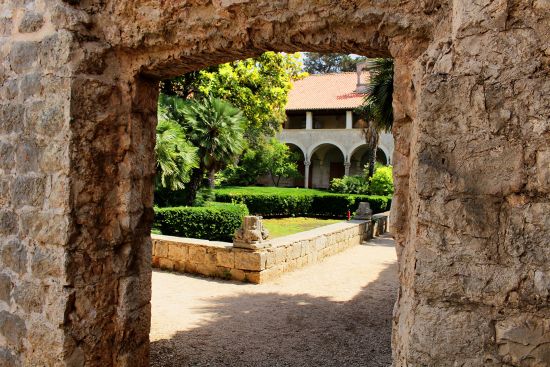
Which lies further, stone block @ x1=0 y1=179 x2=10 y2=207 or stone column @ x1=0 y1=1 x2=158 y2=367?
stone block @ x1=0 y1=179 x2=10 y2=207

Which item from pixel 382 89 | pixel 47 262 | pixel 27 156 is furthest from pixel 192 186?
pixel 47 262

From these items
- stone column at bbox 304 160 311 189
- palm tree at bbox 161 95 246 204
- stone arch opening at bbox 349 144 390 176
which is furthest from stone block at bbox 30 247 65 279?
stone arch opening at bbox 349 144 390 176

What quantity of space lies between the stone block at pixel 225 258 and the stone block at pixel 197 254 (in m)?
0.27

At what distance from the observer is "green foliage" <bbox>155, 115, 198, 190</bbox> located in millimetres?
9961

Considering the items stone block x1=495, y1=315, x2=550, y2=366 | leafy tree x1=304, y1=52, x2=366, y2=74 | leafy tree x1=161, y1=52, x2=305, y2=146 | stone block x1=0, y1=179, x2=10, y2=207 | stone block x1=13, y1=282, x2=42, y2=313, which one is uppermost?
leafy tree x1=304, y1=52, x2=366, y2=74

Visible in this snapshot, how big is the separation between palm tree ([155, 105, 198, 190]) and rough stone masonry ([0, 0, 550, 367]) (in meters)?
7.00

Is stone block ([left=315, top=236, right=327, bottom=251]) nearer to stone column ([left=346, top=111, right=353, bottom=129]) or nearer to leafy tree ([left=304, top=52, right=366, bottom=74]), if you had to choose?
stone column ([left=346, top=111, right=353, bottom=129])

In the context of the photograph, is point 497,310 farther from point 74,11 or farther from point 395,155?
point 74,11

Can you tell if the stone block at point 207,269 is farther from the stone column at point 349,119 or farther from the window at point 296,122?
the window at point 296,122

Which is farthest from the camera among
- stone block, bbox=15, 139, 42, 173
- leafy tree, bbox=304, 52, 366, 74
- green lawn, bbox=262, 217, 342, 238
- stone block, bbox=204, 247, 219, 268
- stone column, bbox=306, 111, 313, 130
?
leafy tree, bbox=304, 52, 366, 74

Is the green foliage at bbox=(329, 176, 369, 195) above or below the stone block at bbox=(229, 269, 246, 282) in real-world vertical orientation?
above

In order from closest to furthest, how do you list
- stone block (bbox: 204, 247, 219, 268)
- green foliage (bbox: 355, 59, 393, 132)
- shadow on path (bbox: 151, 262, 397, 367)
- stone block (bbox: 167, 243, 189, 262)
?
shadow on path (bbox: 151, 262, 397, 367) → stone block (bbox: 204, 247, 219, 268) → stone block (bbox: 167, 243, 189, 262) → green foliage (bbox: 355, 59, 393, 132)

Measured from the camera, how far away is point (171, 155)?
10.2m

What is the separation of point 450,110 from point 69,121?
2106mm
